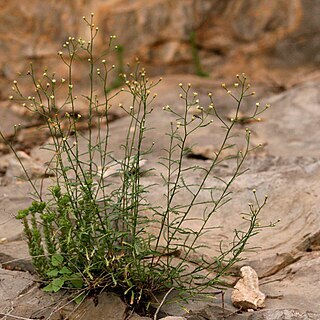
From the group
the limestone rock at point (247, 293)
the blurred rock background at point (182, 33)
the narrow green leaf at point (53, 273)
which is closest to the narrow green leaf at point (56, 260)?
the narrow green leaf at point (53, 273)

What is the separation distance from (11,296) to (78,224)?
0.38m

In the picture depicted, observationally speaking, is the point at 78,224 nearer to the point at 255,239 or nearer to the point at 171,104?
the point at 255,239

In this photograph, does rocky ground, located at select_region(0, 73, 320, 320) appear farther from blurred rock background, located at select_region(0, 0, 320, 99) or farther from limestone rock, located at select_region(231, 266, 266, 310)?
blurred rock background, located at select_region(0, 0, 320, 99)

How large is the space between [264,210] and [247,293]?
2.70ft

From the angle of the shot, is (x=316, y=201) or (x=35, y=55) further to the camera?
(x=35, y=55)

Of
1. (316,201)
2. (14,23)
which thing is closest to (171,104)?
(14,23)

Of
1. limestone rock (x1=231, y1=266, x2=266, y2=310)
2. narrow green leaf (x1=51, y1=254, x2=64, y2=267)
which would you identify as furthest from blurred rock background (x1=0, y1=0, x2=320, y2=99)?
limestone rock (x1=231, y1=266, x2=266, y2=310)

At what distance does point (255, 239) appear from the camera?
297 centimetres

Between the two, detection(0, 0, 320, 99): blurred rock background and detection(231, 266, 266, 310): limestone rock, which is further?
detection(0, 0, 320, 99): blurred rock background

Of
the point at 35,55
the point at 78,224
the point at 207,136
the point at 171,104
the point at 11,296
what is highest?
the point at 35,55

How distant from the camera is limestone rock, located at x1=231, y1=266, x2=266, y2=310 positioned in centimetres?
241

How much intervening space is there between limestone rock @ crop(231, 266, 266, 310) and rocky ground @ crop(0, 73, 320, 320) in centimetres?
3

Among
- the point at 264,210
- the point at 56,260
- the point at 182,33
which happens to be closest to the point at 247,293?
the point at 56,260

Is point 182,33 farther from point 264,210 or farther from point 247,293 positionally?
point 247,293
